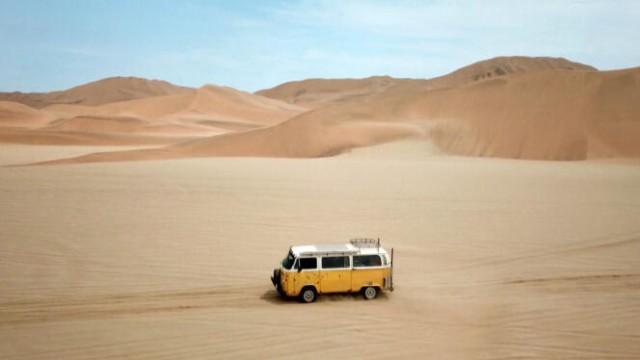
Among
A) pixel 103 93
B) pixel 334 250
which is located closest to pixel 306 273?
pixel 334 250

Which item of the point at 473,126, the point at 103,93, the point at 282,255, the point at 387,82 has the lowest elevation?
the point at 282,255

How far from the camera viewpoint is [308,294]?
10469mm

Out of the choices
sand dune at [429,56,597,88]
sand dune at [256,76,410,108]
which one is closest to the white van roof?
sand dune at [429,56,597,88]

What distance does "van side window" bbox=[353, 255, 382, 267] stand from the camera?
10586 mm

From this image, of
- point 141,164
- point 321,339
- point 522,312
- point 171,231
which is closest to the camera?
point 321,339

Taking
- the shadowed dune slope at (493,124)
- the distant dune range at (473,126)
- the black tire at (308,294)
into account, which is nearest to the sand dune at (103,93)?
the distant dune range at (473,126)

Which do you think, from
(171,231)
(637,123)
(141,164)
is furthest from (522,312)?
(637,123)

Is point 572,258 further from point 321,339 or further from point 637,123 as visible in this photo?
point 637,123

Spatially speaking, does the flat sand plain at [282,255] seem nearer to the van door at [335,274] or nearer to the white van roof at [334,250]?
the van door at [335,274]

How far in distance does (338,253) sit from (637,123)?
33526mm

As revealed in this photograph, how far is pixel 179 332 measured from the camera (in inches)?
356

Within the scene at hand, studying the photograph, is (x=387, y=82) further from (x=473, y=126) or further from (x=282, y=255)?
(x=282, y=255)

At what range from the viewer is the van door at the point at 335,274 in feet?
34.4

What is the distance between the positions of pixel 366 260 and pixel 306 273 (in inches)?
42.4
